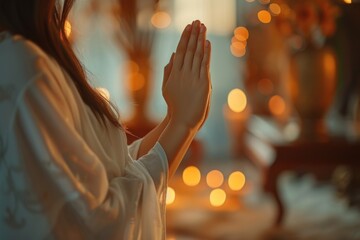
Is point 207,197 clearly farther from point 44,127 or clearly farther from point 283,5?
point 44,127

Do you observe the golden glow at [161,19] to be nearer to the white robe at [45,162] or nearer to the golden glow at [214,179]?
the golden glow at [214,179]

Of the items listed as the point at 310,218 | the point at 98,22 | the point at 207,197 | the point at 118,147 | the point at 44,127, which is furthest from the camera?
the point at 98,22

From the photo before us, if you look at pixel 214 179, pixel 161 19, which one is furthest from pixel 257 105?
pixel 161 19

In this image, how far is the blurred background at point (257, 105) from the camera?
9.28 ft

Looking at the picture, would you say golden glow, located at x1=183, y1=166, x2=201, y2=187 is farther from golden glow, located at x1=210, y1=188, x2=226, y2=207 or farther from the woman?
the woman

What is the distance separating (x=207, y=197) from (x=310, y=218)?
66cm

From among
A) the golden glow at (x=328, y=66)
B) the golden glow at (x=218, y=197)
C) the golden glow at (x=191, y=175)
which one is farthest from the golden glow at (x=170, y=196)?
the golden glow at (x=328, y=66)

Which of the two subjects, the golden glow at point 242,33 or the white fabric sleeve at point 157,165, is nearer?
the white fabric sleeve at point 157,165

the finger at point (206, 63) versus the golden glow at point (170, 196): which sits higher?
the finger at point (206, 63)

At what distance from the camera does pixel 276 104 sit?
4.19 meters

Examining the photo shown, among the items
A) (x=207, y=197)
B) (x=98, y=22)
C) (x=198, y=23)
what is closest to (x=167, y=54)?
(x=98, y=22)

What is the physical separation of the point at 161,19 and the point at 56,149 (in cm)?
349

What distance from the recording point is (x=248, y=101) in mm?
4320

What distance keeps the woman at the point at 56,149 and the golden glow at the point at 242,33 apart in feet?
10.8
